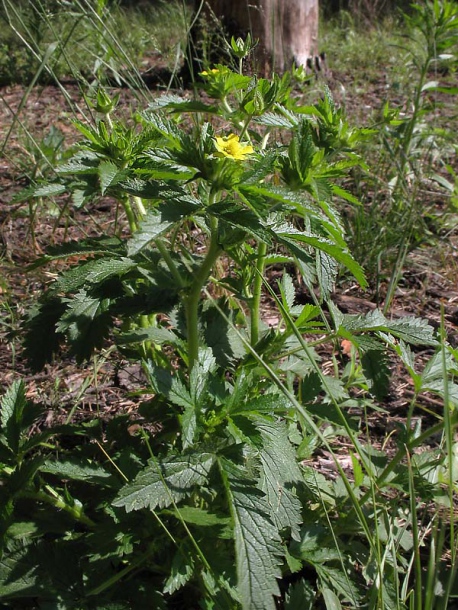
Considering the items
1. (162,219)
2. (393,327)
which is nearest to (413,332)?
(393,327)

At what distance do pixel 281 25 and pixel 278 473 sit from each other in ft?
11.9

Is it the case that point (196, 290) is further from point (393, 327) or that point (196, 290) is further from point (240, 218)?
point (393, 327)

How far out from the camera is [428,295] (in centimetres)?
228

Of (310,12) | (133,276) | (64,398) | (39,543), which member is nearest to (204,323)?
(133,276)

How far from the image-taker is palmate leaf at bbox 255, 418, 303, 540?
1056 millimetres

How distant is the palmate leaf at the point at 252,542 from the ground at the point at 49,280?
457mm

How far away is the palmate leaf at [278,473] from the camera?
1056 millimetres

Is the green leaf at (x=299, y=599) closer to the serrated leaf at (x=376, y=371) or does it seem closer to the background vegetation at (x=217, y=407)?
the background vegetation at (x=217, y=407)

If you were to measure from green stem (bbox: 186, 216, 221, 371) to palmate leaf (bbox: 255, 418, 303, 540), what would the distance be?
18 cm

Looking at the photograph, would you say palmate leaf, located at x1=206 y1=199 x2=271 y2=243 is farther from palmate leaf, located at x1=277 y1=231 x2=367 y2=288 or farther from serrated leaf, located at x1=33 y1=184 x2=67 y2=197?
serrated leaf, located at x1=33 y1=184 x2=67 y2=197

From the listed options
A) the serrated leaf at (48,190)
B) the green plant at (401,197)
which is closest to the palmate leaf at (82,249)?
the serrated leaf at (48,190)

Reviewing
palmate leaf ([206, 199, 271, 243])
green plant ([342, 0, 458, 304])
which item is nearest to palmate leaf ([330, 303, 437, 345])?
palmate leaf ([206, 199, 271, 243])

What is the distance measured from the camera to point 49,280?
216cm

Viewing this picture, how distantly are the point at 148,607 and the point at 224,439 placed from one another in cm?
35
